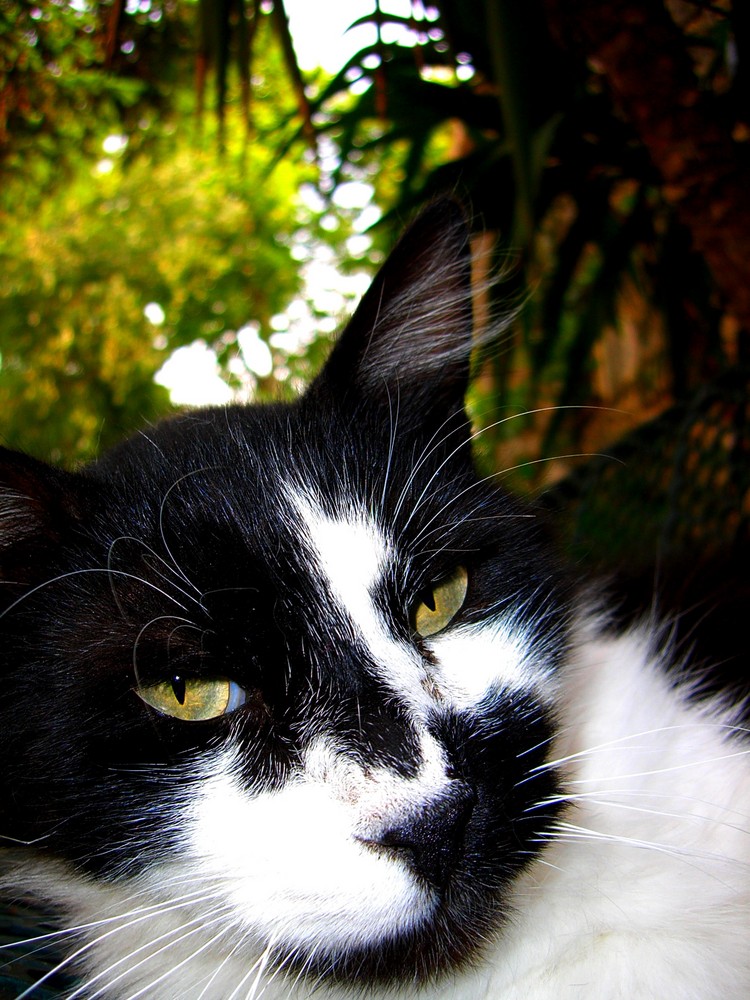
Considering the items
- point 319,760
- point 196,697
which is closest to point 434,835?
point 319,760

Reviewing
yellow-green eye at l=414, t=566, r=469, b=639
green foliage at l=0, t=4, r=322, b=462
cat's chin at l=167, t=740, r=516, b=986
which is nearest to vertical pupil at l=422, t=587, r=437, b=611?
yellow-green eye at l=414, t=566, r=469, b=639

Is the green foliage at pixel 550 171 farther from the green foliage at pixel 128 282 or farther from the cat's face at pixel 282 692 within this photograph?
the green foliage at pixel 128 282

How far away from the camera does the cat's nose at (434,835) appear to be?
555 millimetres

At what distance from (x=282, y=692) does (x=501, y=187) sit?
169cm

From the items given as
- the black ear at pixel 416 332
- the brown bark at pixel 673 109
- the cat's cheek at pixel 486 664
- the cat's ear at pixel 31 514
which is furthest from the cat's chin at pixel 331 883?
the brown bark at pixel 673 109

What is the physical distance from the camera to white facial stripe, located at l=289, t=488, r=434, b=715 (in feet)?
2.16

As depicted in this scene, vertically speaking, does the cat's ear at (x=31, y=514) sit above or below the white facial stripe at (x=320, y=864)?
above

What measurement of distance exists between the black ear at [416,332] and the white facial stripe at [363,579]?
186 mm

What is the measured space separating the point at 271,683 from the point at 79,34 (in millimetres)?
1172

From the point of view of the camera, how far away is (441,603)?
771 mm

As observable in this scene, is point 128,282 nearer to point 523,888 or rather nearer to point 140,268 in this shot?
point 140,268

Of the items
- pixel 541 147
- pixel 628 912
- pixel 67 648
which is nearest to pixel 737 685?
pixel 628 912

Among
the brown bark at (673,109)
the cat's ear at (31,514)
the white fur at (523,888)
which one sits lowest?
the white fur at (523,888)

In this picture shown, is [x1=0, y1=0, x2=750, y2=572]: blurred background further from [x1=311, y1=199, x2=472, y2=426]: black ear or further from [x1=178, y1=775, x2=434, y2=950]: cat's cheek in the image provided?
[x1=178, y1=775, x2=434, y2=950]: cat's cheek
